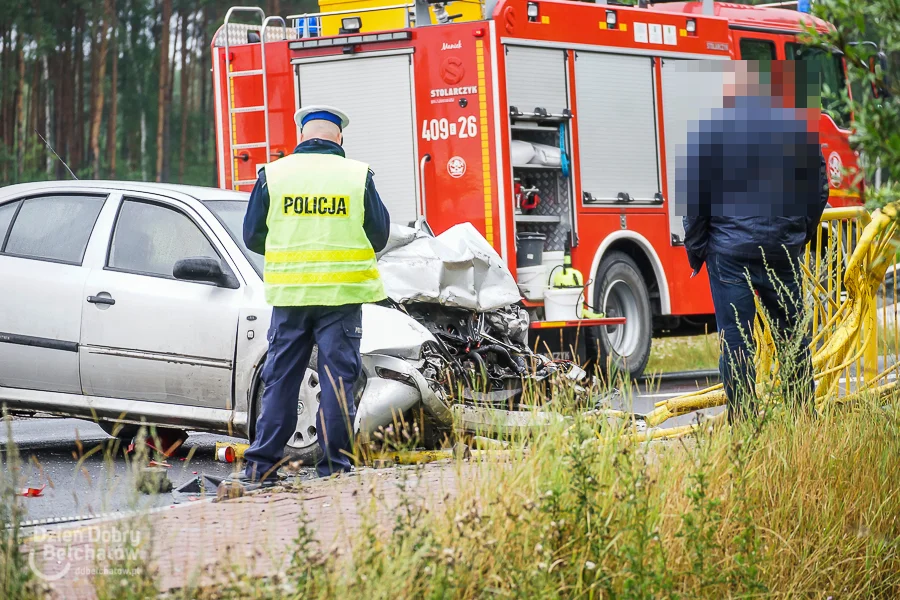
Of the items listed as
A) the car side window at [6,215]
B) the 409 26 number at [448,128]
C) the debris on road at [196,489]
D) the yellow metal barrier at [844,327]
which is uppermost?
the 409 26 number at [448,128]

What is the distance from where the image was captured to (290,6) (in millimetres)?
37125

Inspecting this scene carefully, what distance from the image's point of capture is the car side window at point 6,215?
827 centimetres

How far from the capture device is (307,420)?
278 inches

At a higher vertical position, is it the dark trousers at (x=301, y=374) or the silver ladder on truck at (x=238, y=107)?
the silver ladder on truck at (x=238, y=107)

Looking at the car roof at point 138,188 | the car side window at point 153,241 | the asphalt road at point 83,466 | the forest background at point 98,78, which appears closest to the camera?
the asphalt road at point 83,466

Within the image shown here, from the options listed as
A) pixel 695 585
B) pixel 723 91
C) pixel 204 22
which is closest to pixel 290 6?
pixel 204 22

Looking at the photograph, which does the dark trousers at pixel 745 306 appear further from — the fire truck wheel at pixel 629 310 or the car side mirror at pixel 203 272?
the fire truck wheel at pixel 629 310

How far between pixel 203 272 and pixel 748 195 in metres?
2.96

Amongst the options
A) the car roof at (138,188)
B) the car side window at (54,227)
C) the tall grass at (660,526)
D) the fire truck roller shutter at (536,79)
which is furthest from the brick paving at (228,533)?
the fire truck roller shutter at (536,79)

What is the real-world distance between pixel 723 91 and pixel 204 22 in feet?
121

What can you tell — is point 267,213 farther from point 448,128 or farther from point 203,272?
point 448,128

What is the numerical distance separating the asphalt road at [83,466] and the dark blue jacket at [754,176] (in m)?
0.87

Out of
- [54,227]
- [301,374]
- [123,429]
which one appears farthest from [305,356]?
[123,429]

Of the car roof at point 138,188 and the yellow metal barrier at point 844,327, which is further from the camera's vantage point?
the car roof at point 138,188
